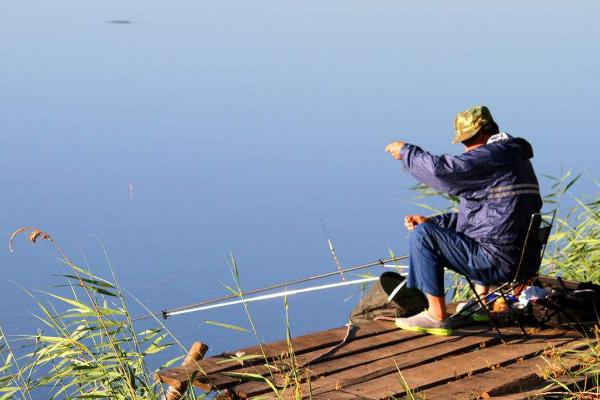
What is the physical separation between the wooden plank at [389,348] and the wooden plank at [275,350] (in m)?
0.09

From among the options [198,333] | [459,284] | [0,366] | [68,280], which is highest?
[68,280]

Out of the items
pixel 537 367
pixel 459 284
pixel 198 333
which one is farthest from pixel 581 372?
pixel 198 333

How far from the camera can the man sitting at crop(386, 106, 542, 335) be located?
5910 mm

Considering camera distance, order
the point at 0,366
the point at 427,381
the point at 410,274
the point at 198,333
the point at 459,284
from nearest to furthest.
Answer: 1. the point at 427,381
2. the point at 0,366
3. the point at 410,274
4. the point at 459,284
5. the point at 198,333

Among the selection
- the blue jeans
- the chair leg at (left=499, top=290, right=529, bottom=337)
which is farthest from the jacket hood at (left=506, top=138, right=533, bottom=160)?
the chair leg at (left=499, top=290, right=529, bottom=337)

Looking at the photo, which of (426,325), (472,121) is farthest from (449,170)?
(426,325)

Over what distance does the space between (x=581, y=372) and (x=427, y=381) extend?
66cm

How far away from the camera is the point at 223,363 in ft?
17.9

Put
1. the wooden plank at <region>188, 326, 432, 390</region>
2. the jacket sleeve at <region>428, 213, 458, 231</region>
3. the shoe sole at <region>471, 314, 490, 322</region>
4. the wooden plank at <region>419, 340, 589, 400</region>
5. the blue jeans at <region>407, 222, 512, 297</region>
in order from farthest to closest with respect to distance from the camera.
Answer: the jacket sleeve at <region>428, 213, 458, 231</region> → the shoe sole at <region>471, 314, 490, 322</region> → the blue jeans at <region>407, 222, 512, 297</region> → the wooden plank at <region>188, 326, 432, 390</region> → the wooden plank at <region>419, 340, 589, 400</region>

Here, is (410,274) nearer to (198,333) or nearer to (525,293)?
(525,293)

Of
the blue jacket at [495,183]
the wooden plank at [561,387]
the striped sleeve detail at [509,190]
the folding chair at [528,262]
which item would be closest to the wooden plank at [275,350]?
the folding chair at [528,262]

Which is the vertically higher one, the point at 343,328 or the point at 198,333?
the point at 343,328

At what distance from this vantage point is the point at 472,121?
608cm

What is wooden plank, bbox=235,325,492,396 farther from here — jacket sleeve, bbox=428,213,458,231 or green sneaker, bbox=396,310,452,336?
jacket sleeve, bbox=428,213,458,231
